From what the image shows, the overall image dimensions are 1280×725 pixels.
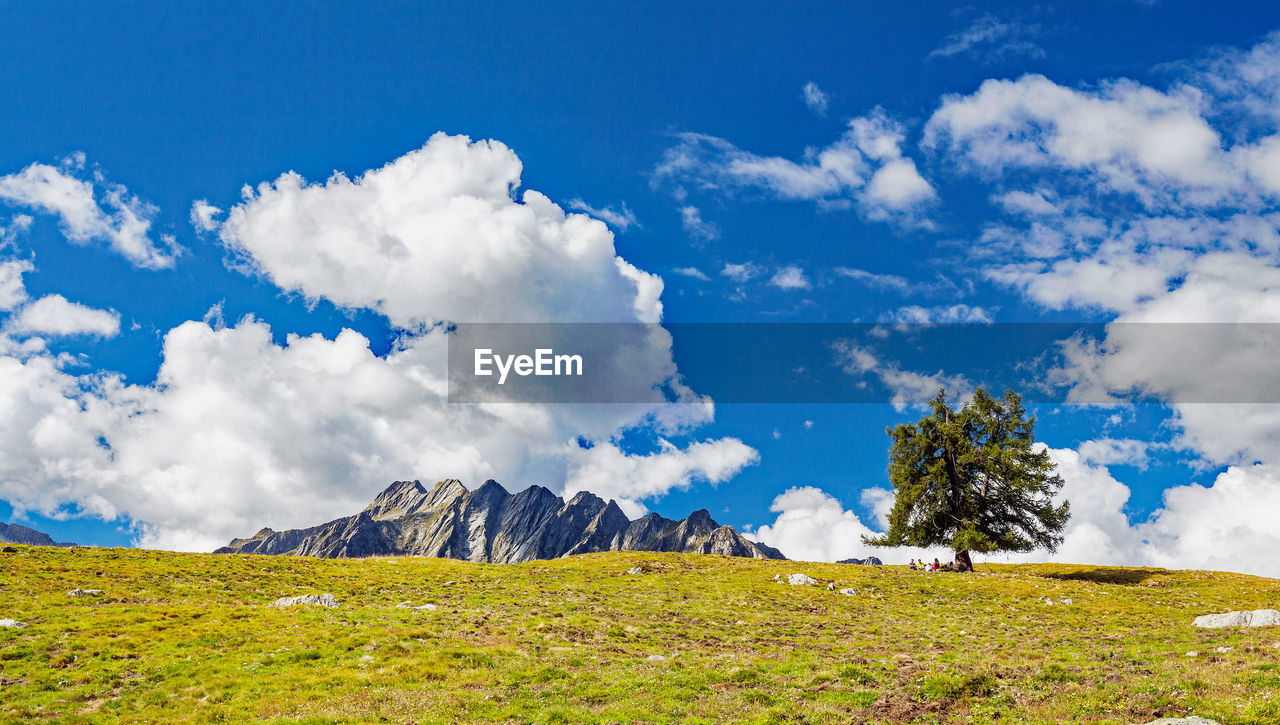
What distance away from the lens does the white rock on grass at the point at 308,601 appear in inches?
1758

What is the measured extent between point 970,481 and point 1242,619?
119 feet

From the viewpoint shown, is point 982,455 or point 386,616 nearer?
point 386,616

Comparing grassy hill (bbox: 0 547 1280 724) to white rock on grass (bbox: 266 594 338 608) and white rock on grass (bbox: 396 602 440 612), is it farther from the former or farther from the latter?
white rock on grass (bbox: 266 594 338 608)

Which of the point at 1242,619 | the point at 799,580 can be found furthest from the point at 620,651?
the point at 1242,619

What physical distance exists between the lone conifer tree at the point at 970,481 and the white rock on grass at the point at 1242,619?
29857 mm

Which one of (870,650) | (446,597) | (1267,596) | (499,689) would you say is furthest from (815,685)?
(1267,596)

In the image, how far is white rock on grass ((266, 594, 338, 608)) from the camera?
44656mm

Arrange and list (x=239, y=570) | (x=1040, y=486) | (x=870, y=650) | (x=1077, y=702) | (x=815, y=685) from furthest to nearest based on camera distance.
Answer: (x=1040, y=486) < (x=239, y=570) < (x=870, y=650) < (x=815, y=685) < (x=1077, y=702)

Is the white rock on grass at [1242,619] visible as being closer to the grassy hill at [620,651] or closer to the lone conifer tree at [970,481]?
the grassy hill at [620,651]

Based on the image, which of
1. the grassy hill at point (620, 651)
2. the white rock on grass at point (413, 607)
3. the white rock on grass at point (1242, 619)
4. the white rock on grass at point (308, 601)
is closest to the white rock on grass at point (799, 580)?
the grassy hill at point (620, 651)

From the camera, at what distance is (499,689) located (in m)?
25.8

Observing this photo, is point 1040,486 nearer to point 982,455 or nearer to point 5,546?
point 982,455

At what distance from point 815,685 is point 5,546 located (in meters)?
77.8

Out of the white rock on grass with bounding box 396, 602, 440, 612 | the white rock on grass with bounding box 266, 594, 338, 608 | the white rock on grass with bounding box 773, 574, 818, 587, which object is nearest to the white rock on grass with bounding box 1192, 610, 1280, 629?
the white rock on grass with bounding box 773, 574, 818, 587
